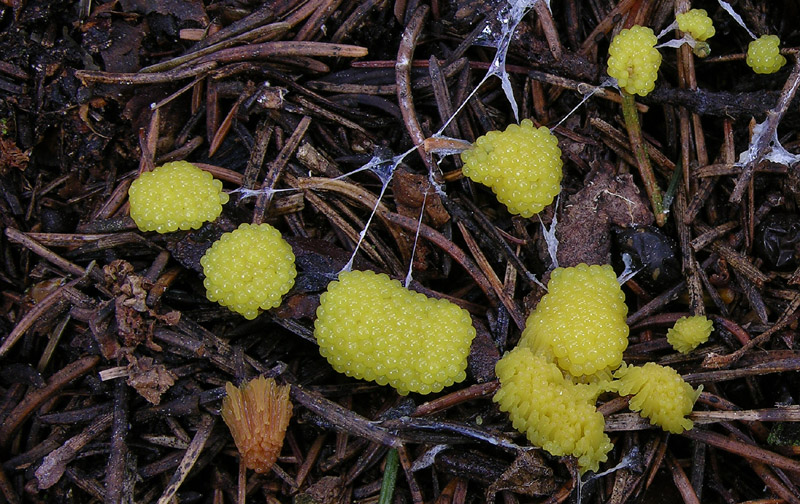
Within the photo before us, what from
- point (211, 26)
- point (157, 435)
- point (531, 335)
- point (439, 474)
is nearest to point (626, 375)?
point (531, 335)

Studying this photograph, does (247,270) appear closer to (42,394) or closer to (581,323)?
(42,394)

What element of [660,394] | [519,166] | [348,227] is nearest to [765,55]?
[519,166]

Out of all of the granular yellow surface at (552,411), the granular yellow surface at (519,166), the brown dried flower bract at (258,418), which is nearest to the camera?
the granular yellow surface at (552,411)

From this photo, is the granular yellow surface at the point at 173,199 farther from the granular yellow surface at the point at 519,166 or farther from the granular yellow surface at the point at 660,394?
the granular yellow surface at the point at 660,394

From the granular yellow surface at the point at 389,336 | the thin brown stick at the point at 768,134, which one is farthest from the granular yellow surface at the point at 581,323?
the thin brown stick at the point at 768,134

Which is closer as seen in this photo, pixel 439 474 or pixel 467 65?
pixel 439 474

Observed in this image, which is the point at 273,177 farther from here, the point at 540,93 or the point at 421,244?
the point at 540,93
